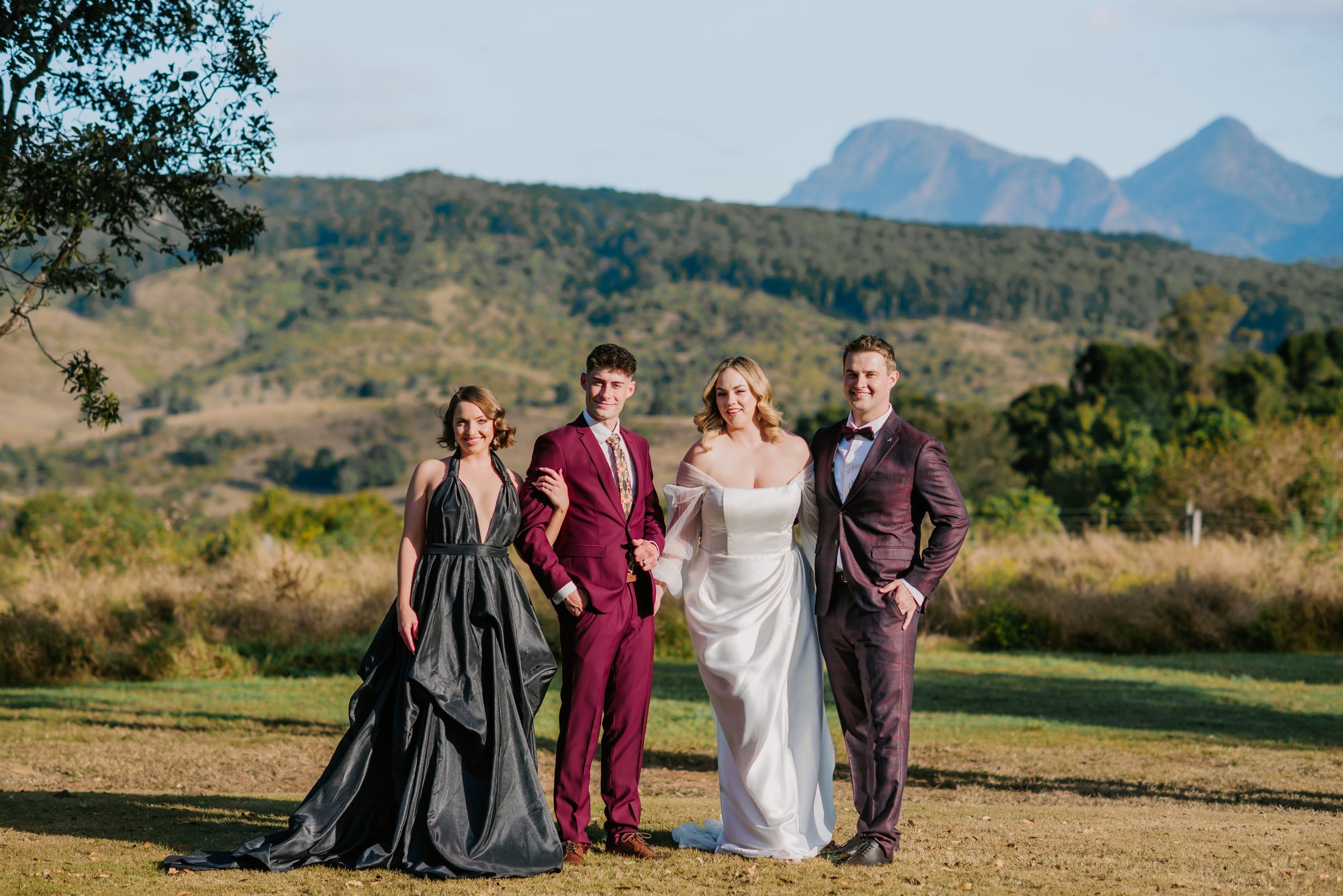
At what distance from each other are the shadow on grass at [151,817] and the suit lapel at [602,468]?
7.82 ft

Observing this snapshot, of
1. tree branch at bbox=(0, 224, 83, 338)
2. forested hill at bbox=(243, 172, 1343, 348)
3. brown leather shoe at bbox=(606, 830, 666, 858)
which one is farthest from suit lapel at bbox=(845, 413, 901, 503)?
forested hill at bbox=(243, 172, 1343, 348)

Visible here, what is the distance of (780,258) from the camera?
527 feet

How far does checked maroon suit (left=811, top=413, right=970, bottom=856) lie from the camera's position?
5.77 meters

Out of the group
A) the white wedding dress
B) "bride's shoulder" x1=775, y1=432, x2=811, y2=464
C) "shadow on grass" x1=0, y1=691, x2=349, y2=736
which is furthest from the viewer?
"shadow on grass" x1=0, y1=691, x2=349, y2=736

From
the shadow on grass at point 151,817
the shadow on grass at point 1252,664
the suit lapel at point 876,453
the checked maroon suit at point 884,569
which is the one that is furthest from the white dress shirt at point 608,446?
the shadow on grass at point 1252,664

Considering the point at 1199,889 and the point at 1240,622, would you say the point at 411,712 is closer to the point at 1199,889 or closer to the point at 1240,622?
the point at 1199,889

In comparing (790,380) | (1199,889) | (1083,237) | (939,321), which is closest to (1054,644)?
(1199,889)

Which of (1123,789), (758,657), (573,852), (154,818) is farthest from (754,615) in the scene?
(1123,789)

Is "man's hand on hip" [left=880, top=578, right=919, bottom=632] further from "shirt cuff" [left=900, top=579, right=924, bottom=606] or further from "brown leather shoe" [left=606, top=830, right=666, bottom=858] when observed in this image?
"brown leather shoe" [left=606, top=830, right=666, bottom=858]

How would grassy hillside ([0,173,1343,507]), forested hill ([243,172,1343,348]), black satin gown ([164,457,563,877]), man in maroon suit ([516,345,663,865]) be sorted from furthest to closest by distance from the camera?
1. forested hill ([243,172,1343,348])
2. grassy hillside ([0,173,1343,507])
3. man in maroon suit ([516,345,663,865])
4. black satin gown ([164,457,563,877])

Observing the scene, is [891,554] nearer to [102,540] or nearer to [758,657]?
[758,657]

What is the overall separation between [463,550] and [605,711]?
3.21ft

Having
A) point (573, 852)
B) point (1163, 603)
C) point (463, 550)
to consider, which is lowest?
point (573, 852)

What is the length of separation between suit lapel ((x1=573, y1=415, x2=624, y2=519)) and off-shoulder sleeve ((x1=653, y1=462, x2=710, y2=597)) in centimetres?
26
